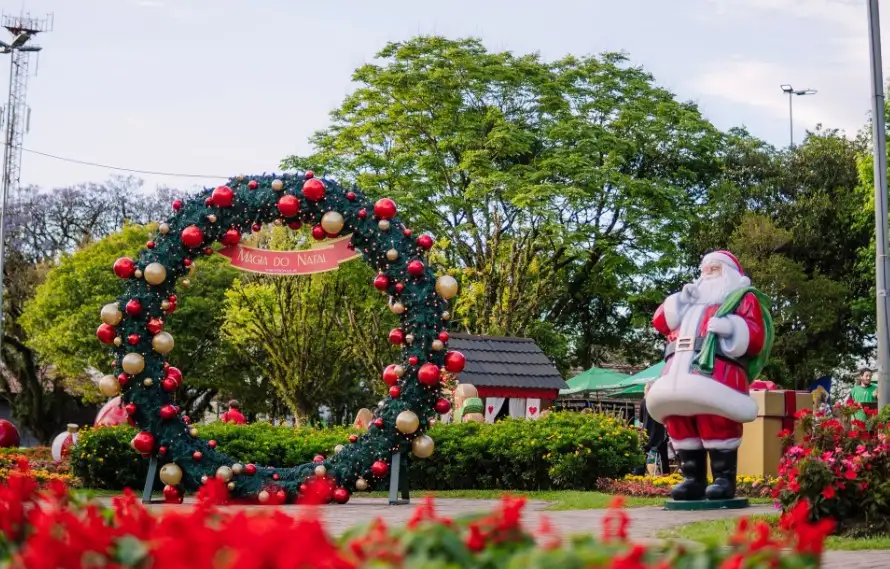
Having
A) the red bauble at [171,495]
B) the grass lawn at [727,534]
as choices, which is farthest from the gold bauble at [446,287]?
the grass lawn at [727,534]

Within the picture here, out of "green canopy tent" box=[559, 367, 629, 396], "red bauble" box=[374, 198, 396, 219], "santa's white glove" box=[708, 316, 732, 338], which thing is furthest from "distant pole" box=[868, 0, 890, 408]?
"green canopy tent" box=[559, 367, 629, 396]

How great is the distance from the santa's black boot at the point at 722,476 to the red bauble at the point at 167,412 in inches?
223

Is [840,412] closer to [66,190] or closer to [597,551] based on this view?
[597,551]

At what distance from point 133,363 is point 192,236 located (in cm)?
148

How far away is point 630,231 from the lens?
1387 inches

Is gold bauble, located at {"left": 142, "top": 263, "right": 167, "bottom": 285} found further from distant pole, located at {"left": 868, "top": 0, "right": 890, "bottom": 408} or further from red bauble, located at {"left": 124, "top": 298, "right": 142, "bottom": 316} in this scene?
distant pole, located at {"left": 868, "top": 0, "right": 890, "bottom": 408}

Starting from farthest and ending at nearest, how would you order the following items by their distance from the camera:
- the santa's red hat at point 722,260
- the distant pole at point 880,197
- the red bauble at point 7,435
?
the red bauble at point 7,435 → the distant pole at point 880,197 → the santa's red hat at point 722,260

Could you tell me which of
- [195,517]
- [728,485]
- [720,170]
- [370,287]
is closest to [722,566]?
[195,517]

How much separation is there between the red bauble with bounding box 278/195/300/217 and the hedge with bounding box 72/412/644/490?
160 inches

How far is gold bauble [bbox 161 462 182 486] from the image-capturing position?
505 inches

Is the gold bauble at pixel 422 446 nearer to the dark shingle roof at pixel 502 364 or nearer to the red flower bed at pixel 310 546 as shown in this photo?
the dark shingle roof at pixel 502 364

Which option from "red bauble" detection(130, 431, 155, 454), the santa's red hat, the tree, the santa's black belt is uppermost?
the tree

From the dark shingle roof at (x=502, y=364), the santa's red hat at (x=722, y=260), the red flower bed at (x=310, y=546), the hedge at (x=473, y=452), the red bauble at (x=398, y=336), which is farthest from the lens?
the dark shingle roof at (x=502, y=364)

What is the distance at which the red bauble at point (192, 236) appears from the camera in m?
13.0
